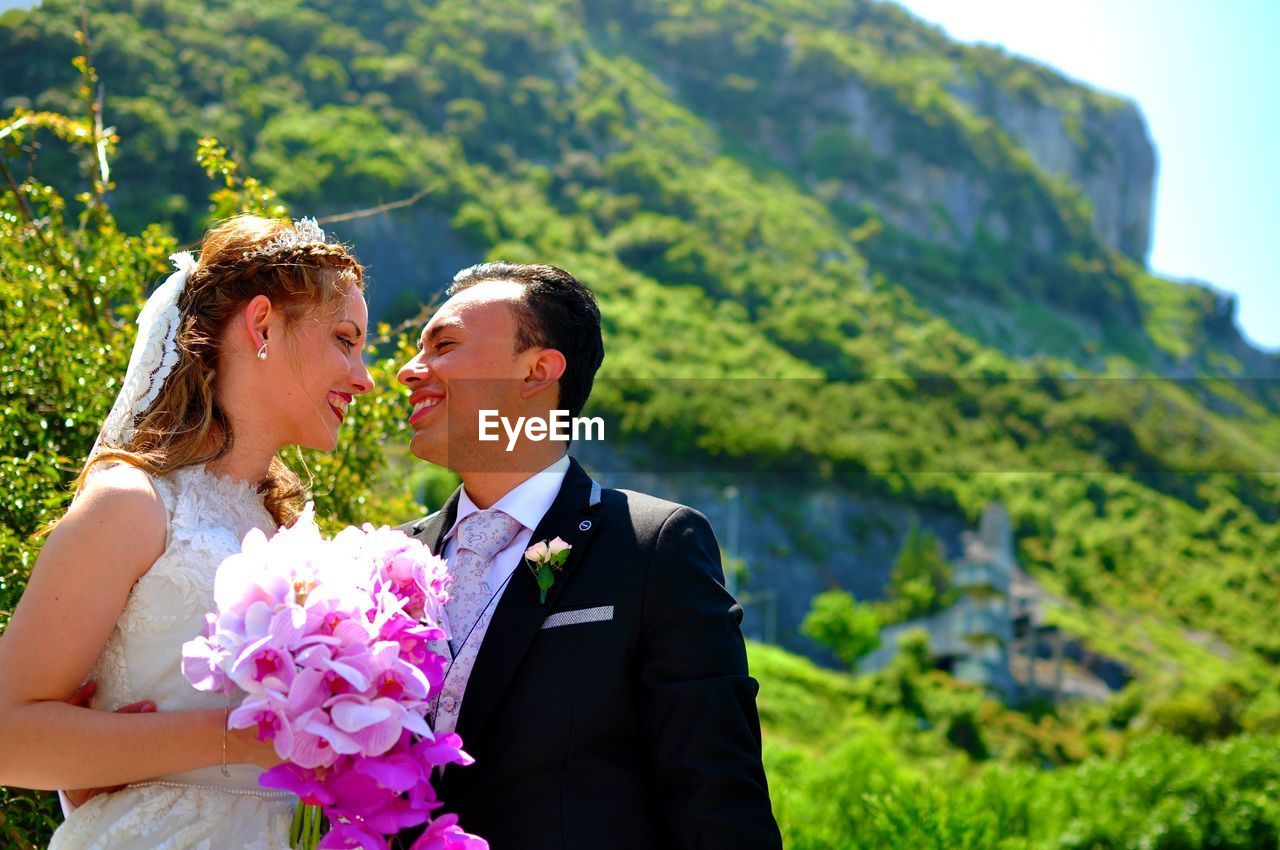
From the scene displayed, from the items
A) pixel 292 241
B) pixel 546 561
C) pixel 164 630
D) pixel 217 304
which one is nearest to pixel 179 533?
pixel 164 630

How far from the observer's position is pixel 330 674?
2484 millimetres

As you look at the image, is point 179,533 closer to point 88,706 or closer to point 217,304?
point 88,706

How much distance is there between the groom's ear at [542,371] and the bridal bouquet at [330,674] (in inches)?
45.6

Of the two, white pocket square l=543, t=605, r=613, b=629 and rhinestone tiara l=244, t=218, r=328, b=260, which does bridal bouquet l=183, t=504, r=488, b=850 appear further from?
rhinestone tiara l=244, t=218, r=328, b=260

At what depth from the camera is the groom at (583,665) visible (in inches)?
125

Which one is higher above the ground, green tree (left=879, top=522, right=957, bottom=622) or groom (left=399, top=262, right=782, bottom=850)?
groom (left=399, top=262, right=782, bottom=850)

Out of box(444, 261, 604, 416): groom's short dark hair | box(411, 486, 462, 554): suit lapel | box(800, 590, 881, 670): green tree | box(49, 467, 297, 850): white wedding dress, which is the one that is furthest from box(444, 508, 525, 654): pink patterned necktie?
box(800, 590, 881, 670): green tree

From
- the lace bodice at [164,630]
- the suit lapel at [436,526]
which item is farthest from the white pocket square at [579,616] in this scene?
the lace bodice at [164,630]

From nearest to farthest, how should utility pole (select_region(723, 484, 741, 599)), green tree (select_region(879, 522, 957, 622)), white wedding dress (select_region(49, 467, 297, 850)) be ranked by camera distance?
white wedding dress (select_region(49, 467, 297, 850))
utility pole (select_region(723, 484, 741, 599))
green tree (select_region(879, 522, 957, 622))

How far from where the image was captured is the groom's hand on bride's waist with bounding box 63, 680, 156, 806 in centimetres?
276

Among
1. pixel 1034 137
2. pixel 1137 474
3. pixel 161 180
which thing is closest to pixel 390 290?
pixel 161 180

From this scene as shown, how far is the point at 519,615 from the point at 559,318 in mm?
1018

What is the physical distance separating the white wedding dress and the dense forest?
1406 millimetres

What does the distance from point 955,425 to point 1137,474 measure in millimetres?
14212
